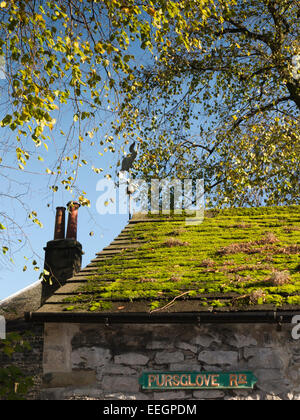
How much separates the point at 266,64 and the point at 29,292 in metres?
12.5

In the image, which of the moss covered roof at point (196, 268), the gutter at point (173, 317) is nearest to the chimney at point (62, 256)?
the moss covered roof at point (196, 268)

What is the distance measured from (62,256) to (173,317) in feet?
27.2

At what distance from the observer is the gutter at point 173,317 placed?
5480mm

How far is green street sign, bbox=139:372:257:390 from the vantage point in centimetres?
554

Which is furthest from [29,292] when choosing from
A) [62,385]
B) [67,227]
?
[62,385]

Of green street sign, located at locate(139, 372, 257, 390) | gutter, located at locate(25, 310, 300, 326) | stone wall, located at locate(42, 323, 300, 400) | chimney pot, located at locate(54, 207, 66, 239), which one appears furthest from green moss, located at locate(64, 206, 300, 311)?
chimney pot, located at locate(54, 207, 66, 239)

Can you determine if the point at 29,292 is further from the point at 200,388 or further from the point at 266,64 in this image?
the point at 200,388

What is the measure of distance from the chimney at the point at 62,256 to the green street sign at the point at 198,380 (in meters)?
7.77

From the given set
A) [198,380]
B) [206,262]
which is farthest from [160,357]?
[206,262]

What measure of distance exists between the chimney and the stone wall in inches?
281

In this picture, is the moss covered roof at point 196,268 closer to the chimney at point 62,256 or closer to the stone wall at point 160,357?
the stone wall at point 160,357

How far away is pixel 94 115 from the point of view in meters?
6.27

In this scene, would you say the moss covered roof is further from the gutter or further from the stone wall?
the stone wall

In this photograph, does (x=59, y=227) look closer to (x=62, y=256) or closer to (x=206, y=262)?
(x=62, y=256)
